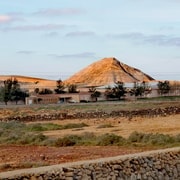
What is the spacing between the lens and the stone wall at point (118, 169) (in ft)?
38.1

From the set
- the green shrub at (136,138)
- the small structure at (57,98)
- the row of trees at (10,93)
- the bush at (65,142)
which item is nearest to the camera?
the bush at (65,142)

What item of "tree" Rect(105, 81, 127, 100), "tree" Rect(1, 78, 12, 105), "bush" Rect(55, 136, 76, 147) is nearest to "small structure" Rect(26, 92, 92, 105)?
"tree" Rect(1, 78, 12, 105)

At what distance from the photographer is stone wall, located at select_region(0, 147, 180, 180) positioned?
1161cm

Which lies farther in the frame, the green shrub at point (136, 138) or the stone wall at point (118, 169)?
the green shrub at point (136, 138)

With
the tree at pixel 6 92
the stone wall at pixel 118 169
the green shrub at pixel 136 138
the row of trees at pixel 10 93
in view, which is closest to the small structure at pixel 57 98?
the row of trees at pixel 10 93

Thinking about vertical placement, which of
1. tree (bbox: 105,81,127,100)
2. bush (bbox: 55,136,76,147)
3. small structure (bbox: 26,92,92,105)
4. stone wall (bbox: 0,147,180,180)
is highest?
tree (bbox: 105,81,127,100)

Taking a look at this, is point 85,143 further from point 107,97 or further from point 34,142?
point 107,97

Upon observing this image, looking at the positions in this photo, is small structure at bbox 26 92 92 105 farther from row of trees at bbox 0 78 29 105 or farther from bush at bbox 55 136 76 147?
bush at bbox 55 136 76 147

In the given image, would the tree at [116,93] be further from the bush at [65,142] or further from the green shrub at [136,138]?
the bush at [65,142]

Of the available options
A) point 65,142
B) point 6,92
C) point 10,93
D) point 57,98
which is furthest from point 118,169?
point 57,98

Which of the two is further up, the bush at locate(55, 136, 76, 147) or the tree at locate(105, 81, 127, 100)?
the tree at locate(105, 81, 127, 100)

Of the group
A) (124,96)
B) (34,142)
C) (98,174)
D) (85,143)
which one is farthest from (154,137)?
(124,96)

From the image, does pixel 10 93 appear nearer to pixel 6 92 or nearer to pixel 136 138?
pixel 6 92

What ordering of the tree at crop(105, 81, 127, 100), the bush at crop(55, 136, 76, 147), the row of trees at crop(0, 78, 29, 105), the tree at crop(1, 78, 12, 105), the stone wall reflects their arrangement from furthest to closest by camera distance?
the tree at crop(105, 81, 127, 100), the row of trees at crop(0, 78, 29, 105), the tree at crop(1, 78, 12, 105), the bush at crop(55, 136, 76, 147), the stone wall
